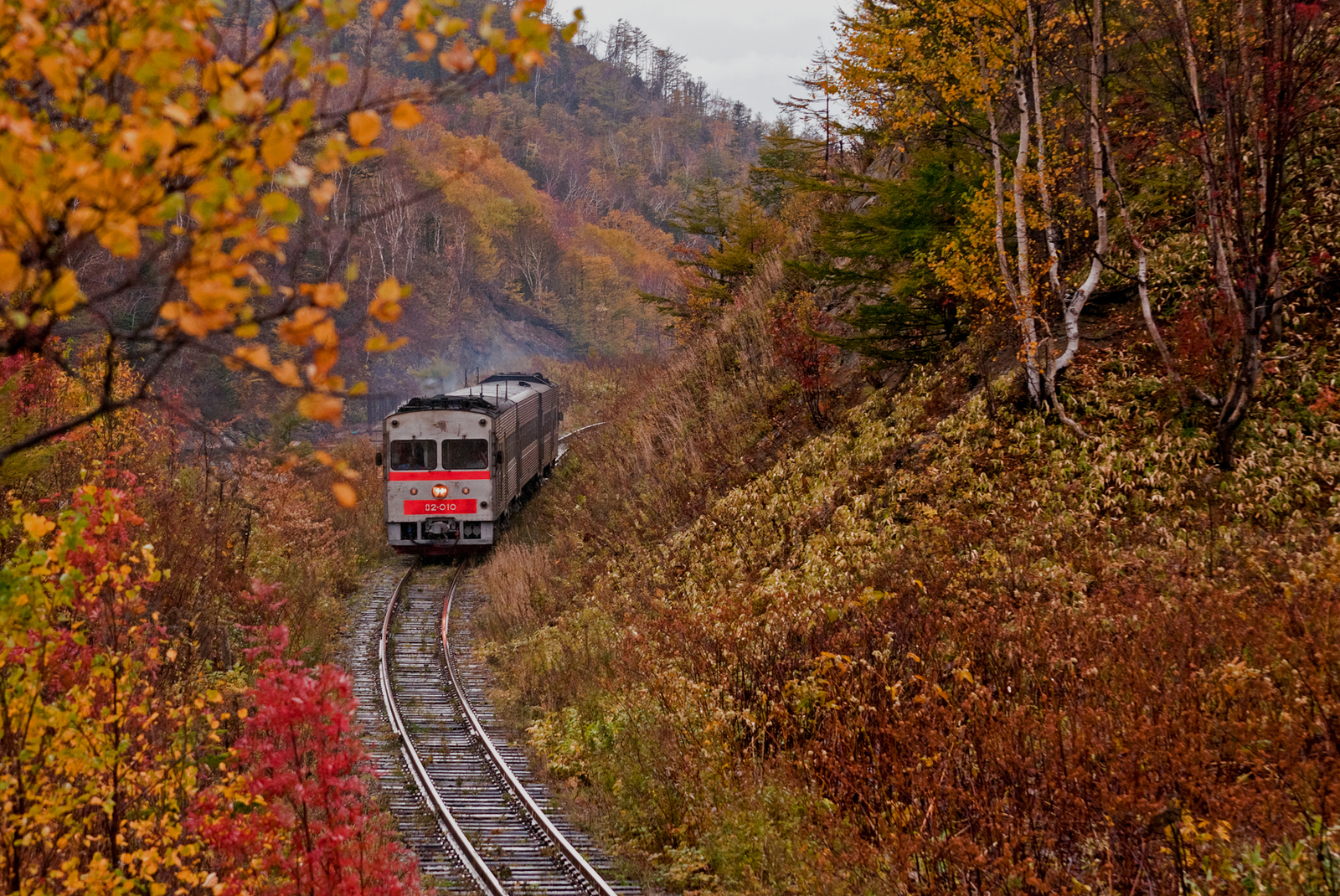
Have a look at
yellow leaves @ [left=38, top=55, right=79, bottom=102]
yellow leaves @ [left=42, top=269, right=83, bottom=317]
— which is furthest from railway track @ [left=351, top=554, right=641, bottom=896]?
yellow leaves @ [left=38, top=55, right=79, bottom=102]

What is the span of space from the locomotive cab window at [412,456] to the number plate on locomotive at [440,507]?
0.77 meters

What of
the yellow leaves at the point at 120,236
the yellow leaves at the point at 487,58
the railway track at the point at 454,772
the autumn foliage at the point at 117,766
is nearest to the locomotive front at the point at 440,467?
the railway track at the point at 454,772

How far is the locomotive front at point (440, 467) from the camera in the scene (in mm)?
17688

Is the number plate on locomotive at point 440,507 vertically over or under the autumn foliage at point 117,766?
over

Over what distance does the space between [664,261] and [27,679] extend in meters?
70.1

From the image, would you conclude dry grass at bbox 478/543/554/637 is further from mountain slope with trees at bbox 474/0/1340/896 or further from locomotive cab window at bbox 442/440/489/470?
locomotive cab window at bbox 442/440/489/470

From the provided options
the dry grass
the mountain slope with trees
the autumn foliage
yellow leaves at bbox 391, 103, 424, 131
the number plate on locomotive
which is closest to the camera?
yellow leaves at bbox 391, 103, 424, 131

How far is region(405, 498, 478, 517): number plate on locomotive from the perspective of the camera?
18.0m

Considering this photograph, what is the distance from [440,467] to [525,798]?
400 inches

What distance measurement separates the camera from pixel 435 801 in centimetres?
884

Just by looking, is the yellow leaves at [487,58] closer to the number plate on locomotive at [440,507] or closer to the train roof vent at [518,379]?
the number plate on locomotive at [440,507]

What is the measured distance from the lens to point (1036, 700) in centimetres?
717

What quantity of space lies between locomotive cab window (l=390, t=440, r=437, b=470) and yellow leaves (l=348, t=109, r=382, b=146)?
53.1 feet

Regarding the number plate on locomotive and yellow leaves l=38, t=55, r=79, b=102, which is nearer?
yellow leaves l=38, t=55, r=79, b=102
